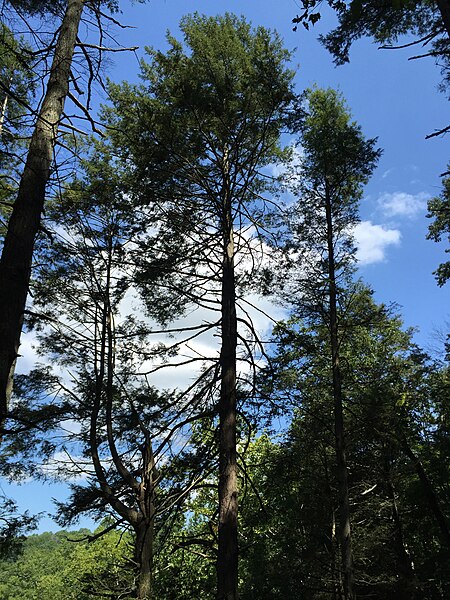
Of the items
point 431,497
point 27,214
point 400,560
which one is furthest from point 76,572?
point 27,214

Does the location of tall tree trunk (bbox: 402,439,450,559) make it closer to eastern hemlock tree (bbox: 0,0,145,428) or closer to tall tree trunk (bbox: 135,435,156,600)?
tall tree trunk (bbox: 135,435,156,600)

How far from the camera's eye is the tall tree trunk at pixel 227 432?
477 centimetres

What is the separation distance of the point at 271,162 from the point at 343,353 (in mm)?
10879

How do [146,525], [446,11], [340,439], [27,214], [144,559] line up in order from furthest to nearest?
[340,439] → [144,559] → [146,525] → [446,11] → [27,214]

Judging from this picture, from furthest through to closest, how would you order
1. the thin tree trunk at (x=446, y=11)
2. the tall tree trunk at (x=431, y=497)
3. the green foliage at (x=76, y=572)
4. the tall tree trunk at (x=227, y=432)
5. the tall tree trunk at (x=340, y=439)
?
the tall tree trunk at (x=431, y=497) < the tall tree trunk at (x=340, y=439) < the green foliage at (x=76, y=572) < the tall tree trunk at (x=227, y=432) < the thin tree trunk at (x=446, y=11)

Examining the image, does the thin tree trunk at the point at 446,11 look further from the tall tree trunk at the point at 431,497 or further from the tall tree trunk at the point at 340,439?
the tall tree trunk at the point at 431,497

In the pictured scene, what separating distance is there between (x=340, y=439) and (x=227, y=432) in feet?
14.1

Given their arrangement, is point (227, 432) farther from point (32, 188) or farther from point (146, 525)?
point (32, 188)

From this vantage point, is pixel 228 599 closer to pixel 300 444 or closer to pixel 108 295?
pixel 108 295

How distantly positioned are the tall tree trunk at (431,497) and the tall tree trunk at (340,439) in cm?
690

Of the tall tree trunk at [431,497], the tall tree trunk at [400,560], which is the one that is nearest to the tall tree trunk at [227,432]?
the tall tree trunk at [400,560]

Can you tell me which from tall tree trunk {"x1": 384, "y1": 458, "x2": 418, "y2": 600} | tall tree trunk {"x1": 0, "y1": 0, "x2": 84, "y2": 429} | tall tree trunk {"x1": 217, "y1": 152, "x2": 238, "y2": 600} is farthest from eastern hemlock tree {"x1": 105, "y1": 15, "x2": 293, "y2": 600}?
tall tree trunk {"x1": 384, "y1": 458, "x2": 418, "y2": 600}

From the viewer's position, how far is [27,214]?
341cm

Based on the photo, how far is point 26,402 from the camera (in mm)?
8297
